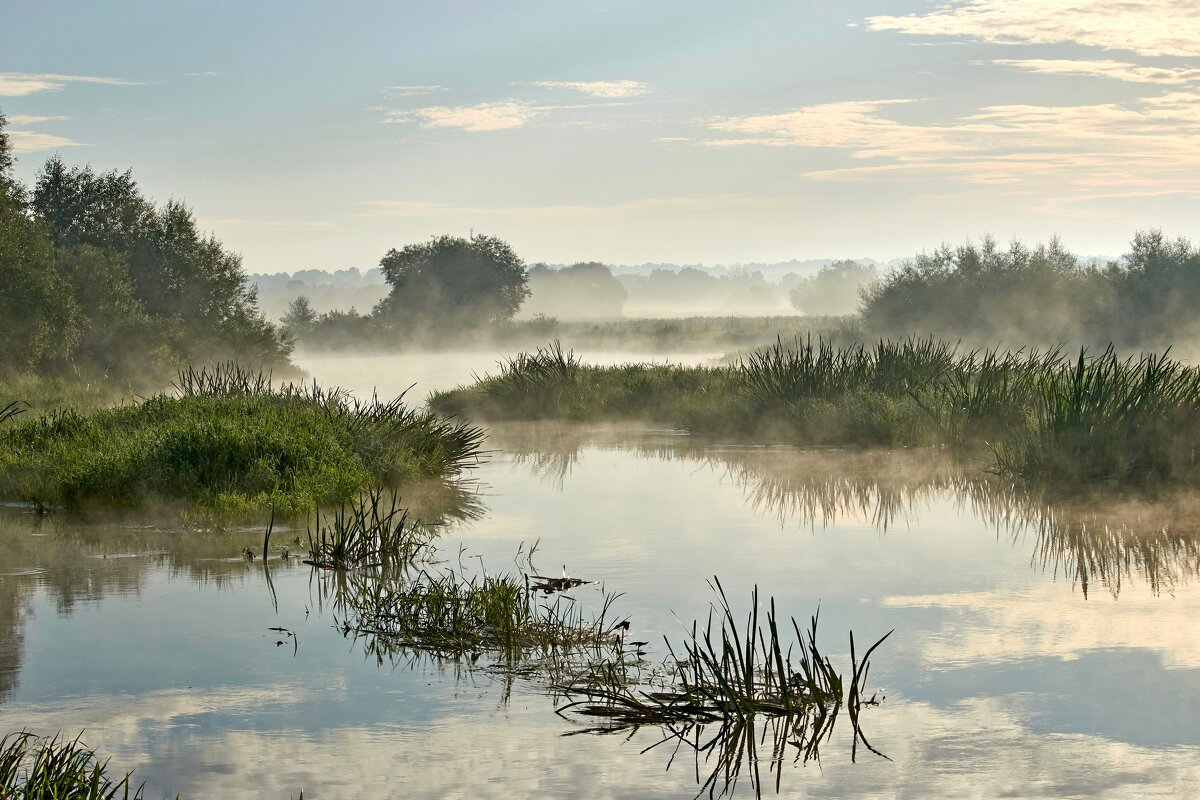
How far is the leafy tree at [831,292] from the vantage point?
143625mm

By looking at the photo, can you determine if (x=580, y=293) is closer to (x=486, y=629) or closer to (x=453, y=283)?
(x=453, y=283)

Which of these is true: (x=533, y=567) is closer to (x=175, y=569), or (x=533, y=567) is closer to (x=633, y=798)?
(x=175, y=569)

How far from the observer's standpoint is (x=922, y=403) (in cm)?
2145

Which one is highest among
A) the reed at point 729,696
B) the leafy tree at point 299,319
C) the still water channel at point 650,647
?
the leafy tree at point 299,319

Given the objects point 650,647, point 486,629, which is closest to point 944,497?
point 650,647

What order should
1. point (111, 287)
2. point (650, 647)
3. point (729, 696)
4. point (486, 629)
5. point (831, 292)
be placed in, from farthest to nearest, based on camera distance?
point (831, 292), point (111, 287), point (486, 629), point (650, 647), point (729, 696)

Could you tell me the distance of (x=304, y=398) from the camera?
19609mm

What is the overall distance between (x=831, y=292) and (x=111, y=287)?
11240 cm

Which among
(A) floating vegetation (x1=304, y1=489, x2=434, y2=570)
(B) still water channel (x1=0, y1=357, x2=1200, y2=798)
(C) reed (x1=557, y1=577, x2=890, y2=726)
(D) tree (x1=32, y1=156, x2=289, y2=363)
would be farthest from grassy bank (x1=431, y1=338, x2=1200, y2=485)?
(D) tree (x1=32, y1=156, x2=289, y2=363)

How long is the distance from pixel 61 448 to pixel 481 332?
56.1 metres

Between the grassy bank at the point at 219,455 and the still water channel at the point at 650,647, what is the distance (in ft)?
2.01

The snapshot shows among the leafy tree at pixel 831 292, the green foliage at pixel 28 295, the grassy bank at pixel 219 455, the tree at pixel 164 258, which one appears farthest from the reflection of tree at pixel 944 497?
the leafy tree at pixel 831 292

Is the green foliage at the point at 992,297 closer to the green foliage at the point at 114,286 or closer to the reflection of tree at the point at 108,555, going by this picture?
the green foliage at the point at 114,286

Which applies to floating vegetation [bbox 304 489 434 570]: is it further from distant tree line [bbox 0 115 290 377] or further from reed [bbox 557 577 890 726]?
distant tree line [bbox 0 115 290 377]
